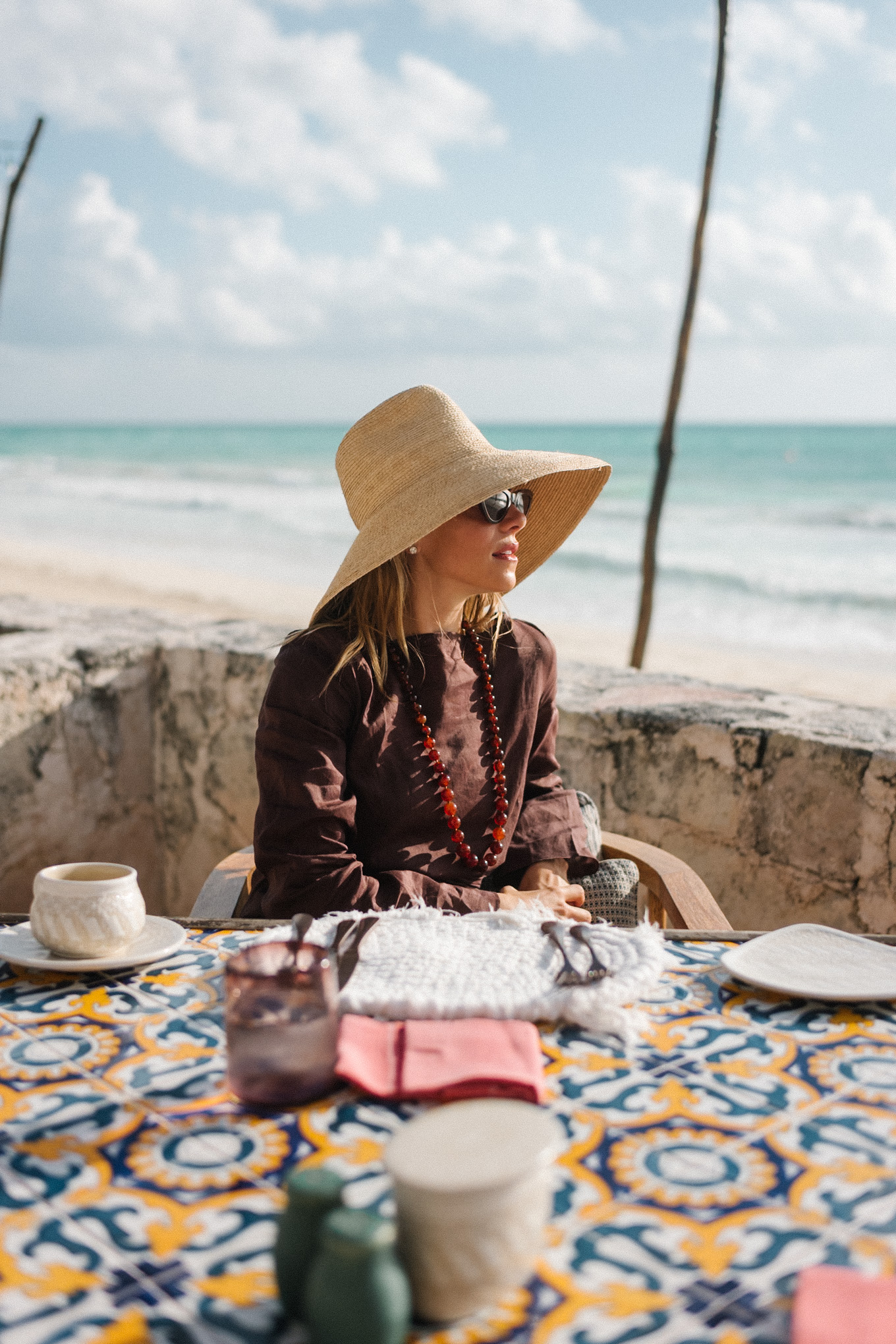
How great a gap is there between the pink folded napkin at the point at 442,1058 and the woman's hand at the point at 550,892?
2.31 feet

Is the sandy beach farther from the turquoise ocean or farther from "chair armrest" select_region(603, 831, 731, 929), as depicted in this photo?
"chair armrest" select_region(603, 831, 731, 929)

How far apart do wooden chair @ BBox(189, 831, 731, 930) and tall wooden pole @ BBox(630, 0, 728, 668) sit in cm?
181

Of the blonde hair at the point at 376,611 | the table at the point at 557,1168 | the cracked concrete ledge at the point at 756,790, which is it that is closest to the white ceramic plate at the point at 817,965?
the table at the point at 557,1168

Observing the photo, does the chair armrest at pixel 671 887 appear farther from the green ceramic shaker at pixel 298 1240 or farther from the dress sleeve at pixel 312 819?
the green ceramic shaker at pixel 298 1240

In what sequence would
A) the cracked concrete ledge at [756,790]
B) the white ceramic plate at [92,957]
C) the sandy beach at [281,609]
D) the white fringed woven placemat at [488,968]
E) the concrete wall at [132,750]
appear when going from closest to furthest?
the white fringed woven placemat at [488,968], the white ceramic plate at [92,957], the cracked concrete ledge at [756,790], the concrete wall at [132,750], the sandy beach at [281,609]

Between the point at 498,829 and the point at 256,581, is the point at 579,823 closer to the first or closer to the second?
the point at 498,829

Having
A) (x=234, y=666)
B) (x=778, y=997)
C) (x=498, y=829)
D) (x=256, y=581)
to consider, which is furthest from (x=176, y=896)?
(x=256, y=581)

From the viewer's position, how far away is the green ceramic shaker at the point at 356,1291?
727 millimetres

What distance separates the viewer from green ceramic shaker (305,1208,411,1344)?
0.73 metres

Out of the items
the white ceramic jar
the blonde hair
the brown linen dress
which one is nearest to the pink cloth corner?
the white ceramic jar

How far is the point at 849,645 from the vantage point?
12367 mm

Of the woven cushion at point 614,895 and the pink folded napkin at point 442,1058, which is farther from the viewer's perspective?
the woven cushion at point 614,895

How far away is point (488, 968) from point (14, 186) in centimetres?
486

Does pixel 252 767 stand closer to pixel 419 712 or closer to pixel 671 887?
pixel 419 712
